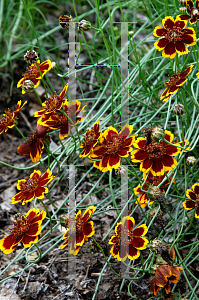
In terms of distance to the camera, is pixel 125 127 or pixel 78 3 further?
pixel 78 3

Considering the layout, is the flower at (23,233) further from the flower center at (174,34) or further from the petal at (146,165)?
the flower center at (174,34)

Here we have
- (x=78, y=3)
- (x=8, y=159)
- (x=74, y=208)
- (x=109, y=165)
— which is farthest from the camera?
(x=78, y=3)

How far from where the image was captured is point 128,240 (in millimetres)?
938

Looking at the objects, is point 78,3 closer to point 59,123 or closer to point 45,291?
point 59,123

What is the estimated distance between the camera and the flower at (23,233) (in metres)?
0.90

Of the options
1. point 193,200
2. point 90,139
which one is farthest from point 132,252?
point 90,139

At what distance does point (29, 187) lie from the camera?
3.14 feet

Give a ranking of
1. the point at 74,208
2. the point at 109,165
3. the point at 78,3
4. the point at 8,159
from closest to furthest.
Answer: the point at 109,165 < the point at 74,208 < the point at 8,159 < the point at 78,3

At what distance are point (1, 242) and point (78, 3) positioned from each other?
185cm

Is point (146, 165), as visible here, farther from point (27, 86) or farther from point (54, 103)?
point (27, 86)

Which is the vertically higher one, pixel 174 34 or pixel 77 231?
pixel 174 34

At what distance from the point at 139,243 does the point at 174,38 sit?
25.2 inches

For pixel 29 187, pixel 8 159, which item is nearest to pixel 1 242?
pixel 29 187

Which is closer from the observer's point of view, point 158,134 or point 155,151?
point 158,134
